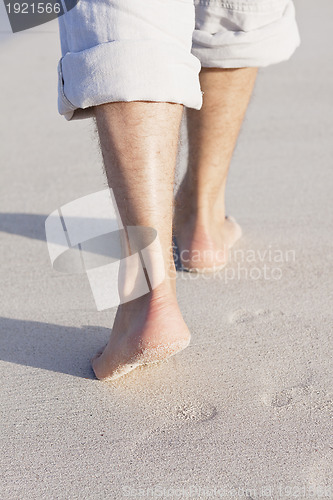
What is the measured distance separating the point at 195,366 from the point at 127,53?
0.67 m

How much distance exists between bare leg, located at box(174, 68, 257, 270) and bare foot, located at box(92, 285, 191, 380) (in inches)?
20.6

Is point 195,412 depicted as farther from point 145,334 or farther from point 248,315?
point 248,315

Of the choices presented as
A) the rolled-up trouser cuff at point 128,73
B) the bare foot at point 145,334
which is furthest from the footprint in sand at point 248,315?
the rolled-up trouser cuff at point 128,73

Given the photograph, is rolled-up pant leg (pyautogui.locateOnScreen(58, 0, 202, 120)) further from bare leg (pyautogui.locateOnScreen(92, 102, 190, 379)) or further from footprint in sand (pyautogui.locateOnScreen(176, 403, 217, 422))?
footprint in sand (pyautogui.locateOnScreen(176, 403, 217, 422))

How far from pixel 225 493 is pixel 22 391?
0.49 meters

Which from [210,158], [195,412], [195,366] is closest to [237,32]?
[210,158]

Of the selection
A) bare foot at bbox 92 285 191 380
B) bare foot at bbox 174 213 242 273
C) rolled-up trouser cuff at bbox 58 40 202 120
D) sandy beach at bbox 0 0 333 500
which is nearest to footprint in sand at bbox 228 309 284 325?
sandy beach at bbox 0 0 333 500

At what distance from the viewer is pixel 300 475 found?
3.82ft

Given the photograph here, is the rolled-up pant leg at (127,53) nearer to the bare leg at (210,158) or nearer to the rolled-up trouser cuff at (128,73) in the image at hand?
the rolled-up trouser cuff at (128,73)

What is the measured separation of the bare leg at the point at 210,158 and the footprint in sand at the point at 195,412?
0.58m

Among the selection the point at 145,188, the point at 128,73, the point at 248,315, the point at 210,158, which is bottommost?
the point at 248,315

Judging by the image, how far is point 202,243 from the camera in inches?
74.3

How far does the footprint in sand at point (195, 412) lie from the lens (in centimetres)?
132

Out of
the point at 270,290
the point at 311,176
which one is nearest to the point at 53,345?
the point at 270,290
